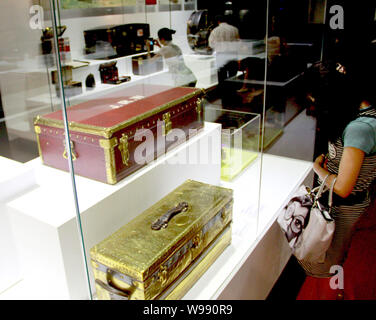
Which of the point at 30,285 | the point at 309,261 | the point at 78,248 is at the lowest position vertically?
the point at 309,261

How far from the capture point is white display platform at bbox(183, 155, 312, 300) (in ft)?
4.28

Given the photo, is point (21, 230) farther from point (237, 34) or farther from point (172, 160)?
point (237, 34)

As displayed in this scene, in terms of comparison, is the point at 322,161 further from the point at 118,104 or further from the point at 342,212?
the point at 118,104

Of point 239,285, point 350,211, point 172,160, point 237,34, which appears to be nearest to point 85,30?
point 172,160

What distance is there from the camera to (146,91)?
4.89ft

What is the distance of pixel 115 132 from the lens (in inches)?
48.6

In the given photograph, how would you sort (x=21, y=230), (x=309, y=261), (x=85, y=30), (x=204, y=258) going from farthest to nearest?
(x=309, y=261), (x=204, y=258), (x=21, y=230), (x=85, y=30)

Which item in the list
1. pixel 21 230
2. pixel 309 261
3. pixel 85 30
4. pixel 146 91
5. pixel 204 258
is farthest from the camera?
pixel 309 261

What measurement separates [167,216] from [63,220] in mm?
349

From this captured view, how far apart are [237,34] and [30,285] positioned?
1.35m

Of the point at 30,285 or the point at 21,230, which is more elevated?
the point at 21,230
